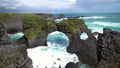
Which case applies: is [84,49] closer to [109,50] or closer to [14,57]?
[109,50]

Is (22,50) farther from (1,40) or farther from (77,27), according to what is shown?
(77,27)

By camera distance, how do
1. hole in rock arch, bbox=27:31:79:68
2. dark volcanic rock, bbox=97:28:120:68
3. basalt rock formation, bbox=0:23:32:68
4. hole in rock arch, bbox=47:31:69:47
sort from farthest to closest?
hole in rock arch, bbox=47:31:69:47 < hole in rock arch, bbox=27:31:79:68 < basalt rock formation, bbox=0:23:32:68 < dark volcanic rock, bbox=97:28:120:68

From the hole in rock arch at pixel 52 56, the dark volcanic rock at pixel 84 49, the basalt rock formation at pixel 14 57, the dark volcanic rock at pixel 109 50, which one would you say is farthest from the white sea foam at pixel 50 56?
the dark volcanic rock at pixel 109 50

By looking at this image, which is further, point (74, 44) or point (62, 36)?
point (62, 36)

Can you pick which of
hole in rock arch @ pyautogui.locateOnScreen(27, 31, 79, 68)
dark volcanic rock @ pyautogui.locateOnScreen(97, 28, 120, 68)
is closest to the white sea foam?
hole in rock arch @ pyautogui.locateOnScreen(27, 31, 79, 68)

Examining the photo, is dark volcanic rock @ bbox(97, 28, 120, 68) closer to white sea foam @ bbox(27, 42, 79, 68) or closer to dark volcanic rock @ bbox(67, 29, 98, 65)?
white sea foam @ bbox(27, 42, 79, 68)

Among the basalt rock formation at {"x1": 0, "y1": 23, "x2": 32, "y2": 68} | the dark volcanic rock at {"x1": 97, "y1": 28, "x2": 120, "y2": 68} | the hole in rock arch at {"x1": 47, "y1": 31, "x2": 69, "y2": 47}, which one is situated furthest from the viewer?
the hole in rock arch at {"x1": 47, "y1": 31, "x2": 69, "y2": 47}

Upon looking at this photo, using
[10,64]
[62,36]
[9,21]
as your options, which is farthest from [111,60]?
[9,21]
